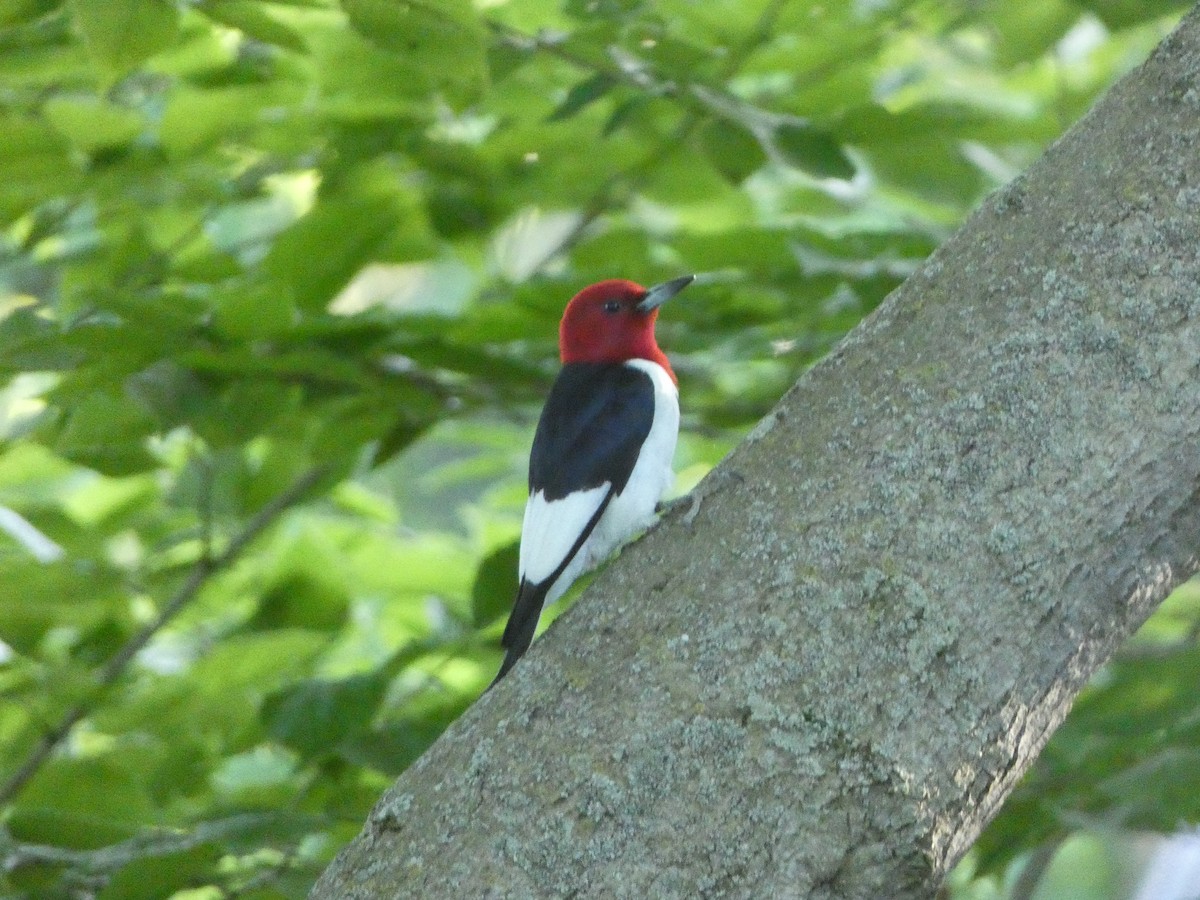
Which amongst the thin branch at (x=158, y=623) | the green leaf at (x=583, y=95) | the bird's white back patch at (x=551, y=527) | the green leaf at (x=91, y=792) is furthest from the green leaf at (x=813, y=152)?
the green leaf at (x=91, y=792)

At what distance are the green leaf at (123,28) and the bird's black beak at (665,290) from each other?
1397mm

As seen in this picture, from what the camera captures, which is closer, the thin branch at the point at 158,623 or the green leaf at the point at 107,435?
the green leaf at the point at 107,435

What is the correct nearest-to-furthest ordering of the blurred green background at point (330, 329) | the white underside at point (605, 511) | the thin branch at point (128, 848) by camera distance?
1. the thin branch at point (128, 848)
2. the blurred green background at point (330, 329)
3. the white underside at point (605, 511)

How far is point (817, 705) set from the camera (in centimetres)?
175

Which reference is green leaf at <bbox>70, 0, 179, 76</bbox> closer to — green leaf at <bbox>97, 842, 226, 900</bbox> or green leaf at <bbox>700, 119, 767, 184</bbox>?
green leaf at <bbox>700, 119, 767, 184</bbox>

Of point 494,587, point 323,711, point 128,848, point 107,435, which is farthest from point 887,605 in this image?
point 107,435

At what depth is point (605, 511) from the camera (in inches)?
120

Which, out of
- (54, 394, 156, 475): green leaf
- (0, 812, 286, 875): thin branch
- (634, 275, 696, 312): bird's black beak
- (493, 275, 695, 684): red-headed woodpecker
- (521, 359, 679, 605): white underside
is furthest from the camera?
(634, 275, 696, 312): bird's black beak

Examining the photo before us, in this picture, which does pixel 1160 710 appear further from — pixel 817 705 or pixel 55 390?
pixel 55 390

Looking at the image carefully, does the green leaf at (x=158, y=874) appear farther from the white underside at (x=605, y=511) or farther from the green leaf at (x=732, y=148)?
the green leaf at (x=732, y=148)

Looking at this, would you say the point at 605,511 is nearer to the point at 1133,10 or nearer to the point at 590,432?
the point at 590,432

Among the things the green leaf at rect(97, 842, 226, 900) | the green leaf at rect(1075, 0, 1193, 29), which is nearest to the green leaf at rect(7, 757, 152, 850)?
the green leaf at rect(97, 842, 226, 900)

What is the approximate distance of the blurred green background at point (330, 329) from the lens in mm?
2549

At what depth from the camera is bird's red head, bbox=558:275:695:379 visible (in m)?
3.31
